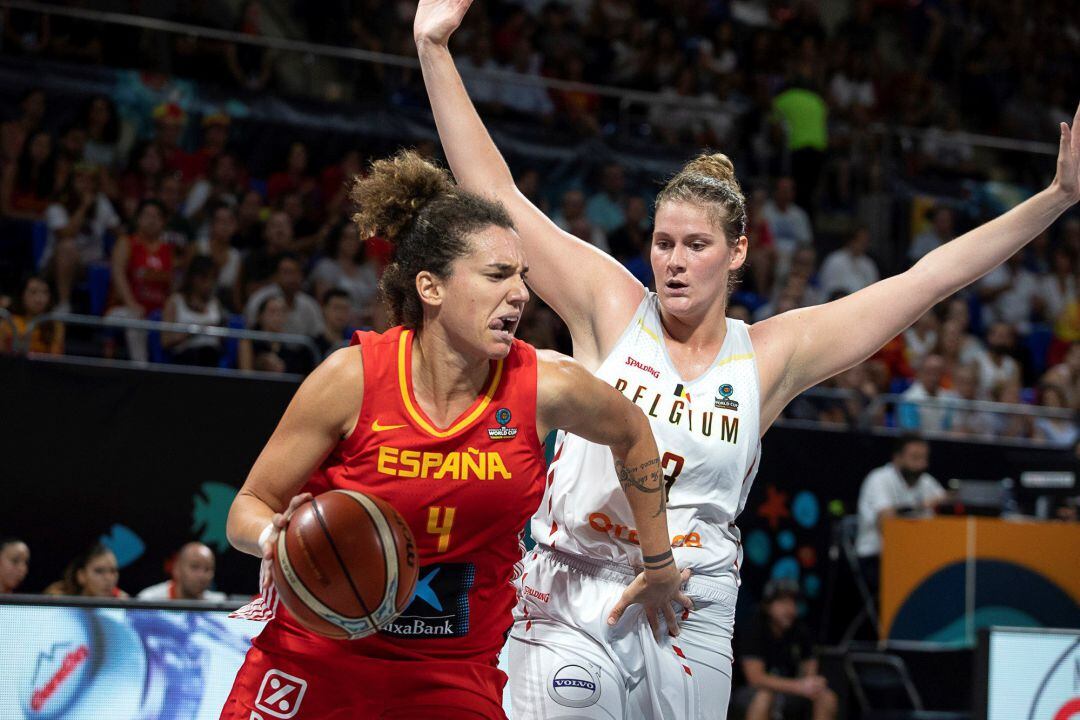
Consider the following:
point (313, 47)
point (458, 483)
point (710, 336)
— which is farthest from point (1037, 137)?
point (458, 483)

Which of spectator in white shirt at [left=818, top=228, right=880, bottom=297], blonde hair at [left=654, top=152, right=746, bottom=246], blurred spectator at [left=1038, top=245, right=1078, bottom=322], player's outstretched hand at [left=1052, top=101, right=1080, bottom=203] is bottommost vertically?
blonde hair at [left=654, top=152, right=746, bottom=246]

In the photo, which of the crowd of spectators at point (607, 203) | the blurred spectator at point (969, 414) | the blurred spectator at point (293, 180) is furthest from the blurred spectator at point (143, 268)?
the blurred spectator at point (969, 414)

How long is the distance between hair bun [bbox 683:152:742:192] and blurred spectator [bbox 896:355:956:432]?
7.28 meters

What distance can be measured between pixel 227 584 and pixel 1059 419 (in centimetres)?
742

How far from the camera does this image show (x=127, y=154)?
10289mm

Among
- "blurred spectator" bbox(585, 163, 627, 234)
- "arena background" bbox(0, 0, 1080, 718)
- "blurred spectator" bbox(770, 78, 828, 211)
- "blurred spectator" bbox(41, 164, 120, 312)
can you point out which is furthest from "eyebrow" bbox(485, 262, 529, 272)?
"blurred spectator" bbox(770, 78, 828, 211)

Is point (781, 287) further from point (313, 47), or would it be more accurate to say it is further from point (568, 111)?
point (313, 47)

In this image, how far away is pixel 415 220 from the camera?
3.54 m

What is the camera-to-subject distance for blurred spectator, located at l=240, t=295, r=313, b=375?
8953 mm

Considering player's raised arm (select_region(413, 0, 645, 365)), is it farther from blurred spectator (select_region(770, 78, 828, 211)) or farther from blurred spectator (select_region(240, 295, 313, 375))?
blurred spectator (select_region(770, 78, 828, 211))

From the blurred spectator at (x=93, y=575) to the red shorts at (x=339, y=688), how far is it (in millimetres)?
4219

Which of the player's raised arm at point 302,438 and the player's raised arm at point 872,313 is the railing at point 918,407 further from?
the player's raised arm at point 302,438

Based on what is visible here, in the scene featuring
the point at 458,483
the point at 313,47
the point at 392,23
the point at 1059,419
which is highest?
the point at 392,23

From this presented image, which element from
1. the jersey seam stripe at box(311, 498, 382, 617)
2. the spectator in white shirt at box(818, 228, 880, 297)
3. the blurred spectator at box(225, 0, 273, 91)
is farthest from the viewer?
the spectator in white shirt at box(818, 228, 880, 297)
